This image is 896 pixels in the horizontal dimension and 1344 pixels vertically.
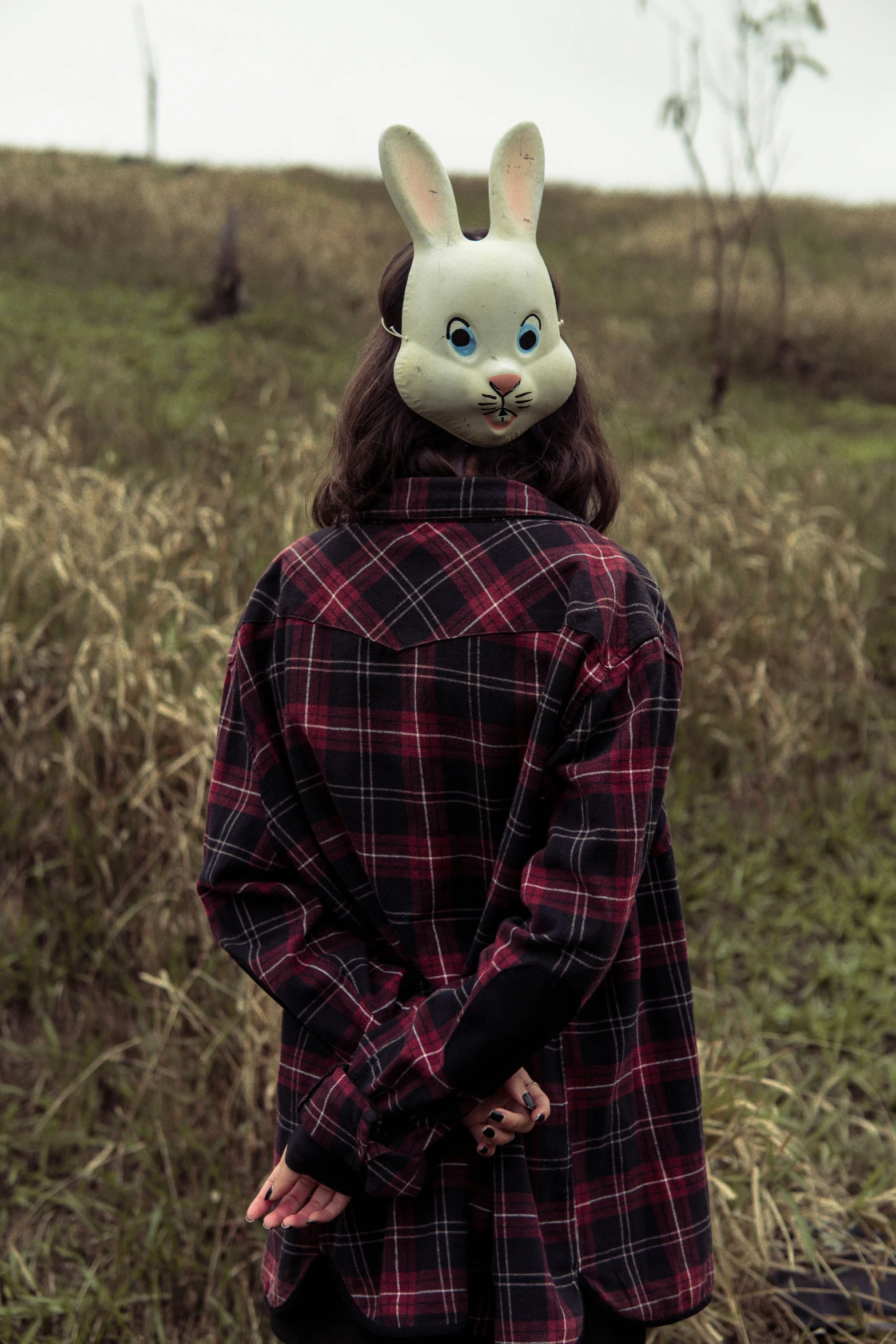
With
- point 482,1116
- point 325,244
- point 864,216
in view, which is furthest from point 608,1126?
point 864,216

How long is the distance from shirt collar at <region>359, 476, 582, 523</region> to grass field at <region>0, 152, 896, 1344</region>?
4.24 ft

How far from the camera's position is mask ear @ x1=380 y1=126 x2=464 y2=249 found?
1123 millimetres

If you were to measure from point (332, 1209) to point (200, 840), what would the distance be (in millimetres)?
1714

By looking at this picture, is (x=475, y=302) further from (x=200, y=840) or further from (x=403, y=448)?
(x=200, y=840)

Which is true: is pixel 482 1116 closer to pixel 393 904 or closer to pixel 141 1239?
pixel 393 904

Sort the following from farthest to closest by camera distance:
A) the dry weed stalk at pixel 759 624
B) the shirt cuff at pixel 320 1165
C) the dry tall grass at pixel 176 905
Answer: the dry weed stalk at pixel 759 624, the dry tall grass at pixel 176 905, the shirt cuff at pixel 320 1165

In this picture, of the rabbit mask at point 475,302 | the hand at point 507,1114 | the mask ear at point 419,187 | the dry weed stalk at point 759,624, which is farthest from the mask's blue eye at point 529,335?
the dry weed stalk at point 759,624

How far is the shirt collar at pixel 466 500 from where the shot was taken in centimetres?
112

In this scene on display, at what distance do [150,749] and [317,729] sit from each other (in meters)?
1.80

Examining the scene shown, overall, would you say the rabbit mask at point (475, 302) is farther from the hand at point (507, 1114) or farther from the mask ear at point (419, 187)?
the hand at point (507, 1114)

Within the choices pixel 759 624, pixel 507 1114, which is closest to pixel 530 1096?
pixel 507 1114

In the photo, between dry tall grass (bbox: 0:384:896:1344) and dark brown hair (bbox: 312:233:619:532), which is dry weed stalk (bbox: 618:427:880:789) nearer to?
dry tall grass (bbox: 0:384:896:1344)

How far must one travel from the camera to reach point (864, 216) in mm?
15266

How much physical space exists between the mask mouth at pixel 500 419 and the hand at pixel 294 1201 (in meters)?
0.81
